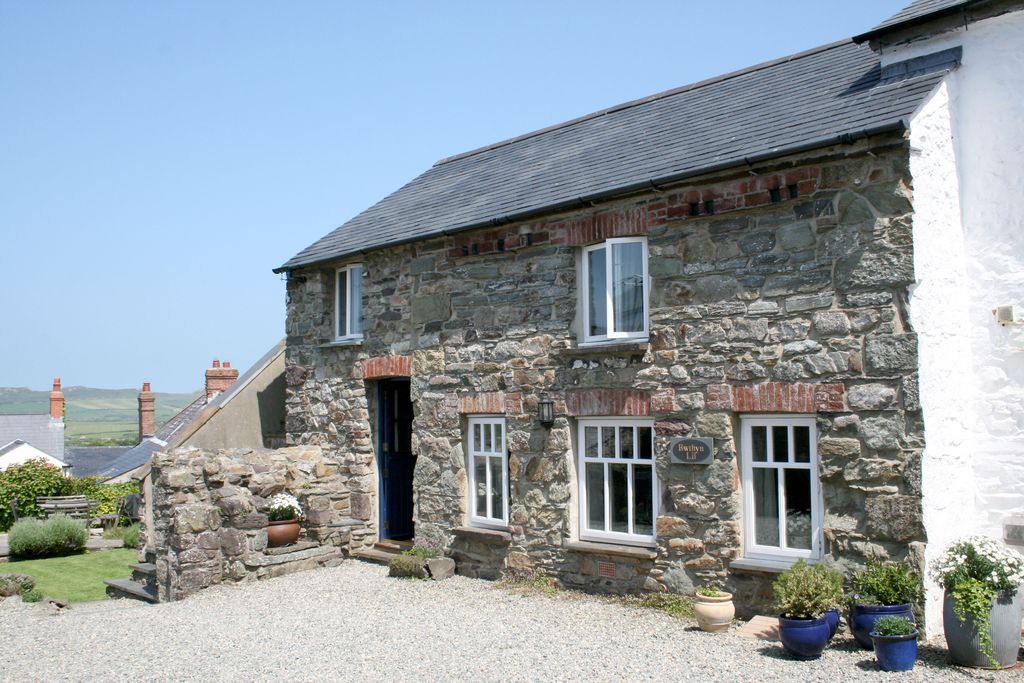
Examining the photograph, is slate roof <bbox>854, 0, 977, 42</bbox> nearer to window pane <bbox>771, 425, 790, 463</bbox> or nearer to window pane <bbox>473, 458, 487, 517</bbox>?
window pane <bbox>771, 425, 790, 463</bbox>

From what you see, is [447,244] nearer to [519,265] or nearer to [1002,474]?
[519,265]

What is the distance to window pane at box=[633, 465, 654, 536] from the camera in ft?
31.0

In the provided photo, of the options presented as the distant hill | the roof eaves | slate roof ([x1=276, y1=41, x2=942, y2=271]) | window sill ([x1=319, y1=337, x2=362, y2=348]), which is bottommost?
the distant hill

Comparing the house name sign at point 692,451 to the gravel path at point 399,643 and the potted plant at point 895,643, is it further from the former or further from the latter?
the potted plant at point 895,643

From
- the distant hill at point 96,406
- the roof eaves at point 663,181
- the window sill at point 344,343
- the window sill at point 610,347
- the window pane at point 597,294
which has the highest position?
the roof eaves at point 663,181

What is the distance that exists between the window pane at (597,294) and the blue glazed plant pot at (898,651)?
4.35m

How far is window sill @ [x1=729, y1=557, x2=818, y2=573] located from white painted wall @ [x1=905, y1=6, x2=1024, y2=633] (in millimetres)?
1276

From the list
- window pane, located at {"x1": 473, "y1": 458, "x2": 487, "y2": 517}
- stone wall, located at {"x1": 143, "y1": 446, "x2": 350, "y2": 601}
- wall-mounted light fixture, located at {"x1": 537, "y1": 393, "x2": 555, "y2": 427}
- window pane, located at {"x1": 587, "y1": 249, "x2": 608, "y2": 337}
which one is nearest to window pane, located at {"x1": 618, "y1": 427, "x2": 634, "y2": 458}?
wall-mounted light fixture, located at {"x1": 537, "y1": 393, "x2": 555, "y2": 427}

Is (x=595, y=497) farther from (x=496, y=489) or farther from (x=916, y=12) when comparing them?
(x=916, y=12)

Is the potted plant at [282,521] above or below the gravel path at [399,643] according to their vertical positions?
above

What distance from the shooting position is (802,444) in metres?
8.23

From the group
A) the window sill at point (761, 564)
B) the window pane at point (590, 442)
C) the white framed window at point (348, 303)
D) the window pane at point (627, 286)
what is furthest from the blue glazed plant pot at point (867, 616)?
the white framed window at point (348, 303)

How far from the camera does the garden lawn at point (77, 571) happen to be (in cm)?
1335

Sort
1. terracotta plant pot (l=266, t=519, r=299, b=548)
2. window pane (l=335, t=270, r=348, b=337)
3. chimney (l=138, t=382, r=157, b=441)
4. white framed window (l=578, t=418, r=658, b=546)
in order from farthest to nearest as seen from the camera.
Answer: chimney (l=138, t=382, r=157, b=441)
window pane (l=335, t=270, r=348, b=337)
terracotta plant pot (l=266, t=519, r=299, b=548)
white framed window (l=578, t=418, r=658, b=546)
